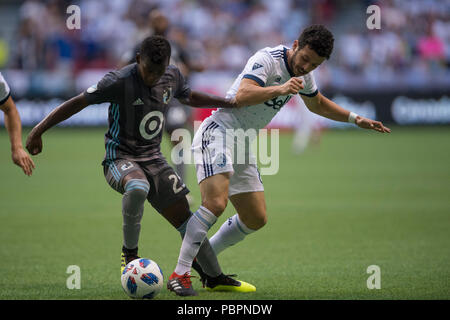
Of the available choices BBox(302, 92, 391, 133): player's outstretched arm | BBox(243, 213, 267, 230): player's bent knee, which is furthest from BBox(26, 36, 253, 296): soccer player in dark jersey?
BBox(302, 92, 391, 133): player's outstretched arm

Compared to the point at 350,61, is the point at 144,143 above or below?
below

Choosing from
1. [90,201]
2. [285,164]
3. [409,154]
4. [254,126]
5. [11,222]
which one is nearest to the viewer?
[254,126]

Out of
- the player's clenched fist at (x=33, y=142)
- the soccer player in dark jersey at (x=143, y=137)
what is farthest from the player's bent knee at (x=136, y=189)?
the player's clenched fist at (x=33, y=142)

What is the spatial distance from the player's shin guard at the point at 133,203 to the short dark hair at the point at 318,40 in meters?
1.72

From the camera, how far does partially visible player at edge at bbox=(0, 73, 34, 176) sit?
5.61 metres

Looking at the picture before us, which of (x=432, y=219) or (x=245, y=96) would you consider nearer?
(x=245, y=96)

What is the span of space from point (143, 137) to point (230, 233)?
1220mm

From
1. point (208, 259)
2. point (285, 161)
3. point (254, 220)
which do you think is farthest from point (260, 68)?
point (285, 161)

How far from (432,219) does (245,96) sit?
15.4 feet

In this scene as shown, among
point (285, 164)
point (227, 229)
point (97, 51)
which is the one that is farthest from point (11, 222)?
point (97, 51)

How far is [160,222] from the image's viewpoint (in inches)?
385

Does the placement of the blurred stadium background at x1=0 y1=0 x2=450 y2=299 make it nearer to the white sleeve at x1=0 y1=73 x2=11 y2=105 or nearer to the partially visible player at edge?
the partially visible player at edge

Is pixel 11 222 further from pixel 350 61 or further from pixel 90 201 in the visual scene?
pixel 350 61

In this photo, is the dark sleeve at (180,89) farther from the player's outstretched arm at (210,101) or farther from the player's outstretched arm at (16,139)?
the player's outstretched arm at (16,139)
